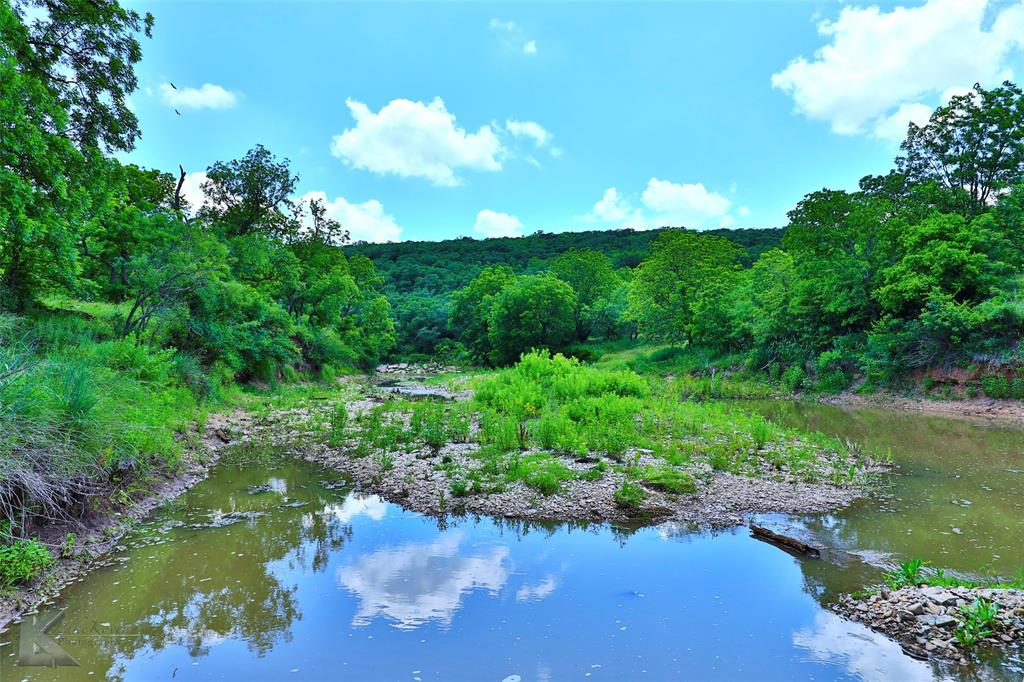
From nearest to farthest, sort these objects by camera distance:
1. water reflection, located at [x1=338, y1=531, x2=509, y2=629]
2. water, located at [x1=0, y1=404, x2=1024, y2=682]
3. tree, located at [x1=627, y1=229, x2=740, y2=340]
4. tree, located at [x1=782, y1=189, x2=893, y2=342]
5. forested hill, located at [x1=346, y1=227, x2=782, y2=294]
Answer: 1. water, located at [x1=0, y1=404, x2=1024, y2=682]
2. water reflection, located at [x1=338, y1=531, x2=509, y2=629]
3. tree, located at [x1=782, y1=189, x2=893, y2=342]
4. tree, located at [x1=627, y1=229, x2=740, y2=340]
5. forested hill, located at [x1=346, y1=227, x2=782, y2=294]

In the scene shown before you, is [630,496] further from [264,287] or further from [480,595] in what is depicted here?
[264,287]

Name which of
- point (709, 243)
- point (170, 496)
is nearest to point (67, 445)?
point (170, 496)

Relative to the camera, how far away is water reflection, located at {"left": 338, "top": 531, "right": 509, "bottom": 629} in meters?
6.35

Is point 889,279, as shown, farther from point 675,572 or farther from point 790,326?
point 675,572

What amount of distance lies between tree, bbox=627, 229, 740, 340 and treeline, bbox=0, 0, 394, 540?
28.2 meters

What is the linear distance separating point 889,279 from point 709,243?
708 inches

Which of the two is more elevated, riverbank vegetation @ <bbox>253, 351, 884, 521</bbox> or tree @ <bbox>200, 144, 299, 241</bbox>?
tree @ <bbox>200, 144, 299, 241</bbox>

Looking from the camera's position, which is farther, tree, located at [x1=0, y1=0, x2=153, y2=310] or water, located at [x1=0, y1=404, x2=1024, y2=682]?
tree, located at [x1=0, y1=0, x2=153, y2=310]

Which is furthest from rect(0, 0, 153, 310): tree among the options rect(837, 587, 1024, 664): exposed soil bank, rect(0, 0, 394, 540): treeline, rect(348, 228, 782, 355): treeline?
rect(348, 228, 782, 355): treeline

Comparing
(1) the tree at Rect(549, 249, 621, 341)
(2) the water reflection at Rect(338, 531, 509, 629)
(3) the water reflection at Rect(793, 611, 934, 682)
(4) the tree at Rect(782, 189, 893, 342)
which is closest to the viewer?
(3) the water reflection at Rect(793, 611, 934, 682)

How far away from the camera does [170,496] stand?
404 inches

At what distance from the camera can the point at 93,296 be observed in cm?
1784

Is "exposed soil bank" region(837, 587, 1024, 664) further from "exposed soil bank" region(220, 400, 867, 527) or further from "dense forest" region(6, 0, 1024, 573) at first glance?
"dense forest" region(6, 0, 1024, 573)

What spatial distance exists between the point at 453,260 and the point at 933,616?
103 metres
